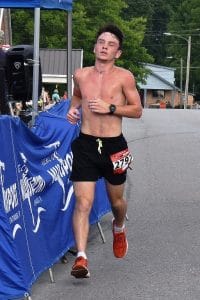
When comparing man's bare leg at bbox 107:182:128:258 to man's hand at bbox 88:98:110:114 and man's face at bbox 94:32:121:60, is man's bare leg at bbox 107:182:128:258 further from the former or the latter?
man's face at bbox 94:32:121:60

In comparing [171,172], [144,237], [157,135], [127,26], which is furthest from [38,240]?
[127,26]

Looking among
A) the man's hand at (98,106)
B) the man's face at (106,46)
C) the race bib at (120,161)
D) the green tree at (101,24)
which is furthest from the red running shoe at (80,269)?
the green tree at (101,24)

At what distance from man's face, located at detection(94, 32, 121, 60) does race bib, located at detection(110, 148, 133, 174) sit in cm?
79

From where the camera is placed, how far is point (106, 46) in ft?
18.8

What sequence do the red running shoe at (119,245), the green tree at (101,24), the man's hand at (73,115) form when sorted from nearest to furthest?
the man's hand at (73,115), the red running shoe at (119,245), the green tree at (101,24)

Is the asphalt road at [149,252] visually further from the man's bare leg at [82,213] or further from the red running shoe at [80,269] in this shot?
the man's bare leg at [82,213]

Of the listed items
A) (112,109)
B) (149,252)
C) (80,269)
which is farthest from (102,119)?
(149,252)

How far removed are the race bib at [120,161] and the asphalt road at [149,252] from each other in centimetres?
88

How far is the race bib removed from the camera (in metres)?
5.73

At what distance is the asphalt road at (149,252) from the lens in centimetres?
535

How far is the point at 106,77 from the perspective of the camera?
5.73 m

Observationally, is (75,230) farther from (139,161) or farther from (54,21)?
(54,21)

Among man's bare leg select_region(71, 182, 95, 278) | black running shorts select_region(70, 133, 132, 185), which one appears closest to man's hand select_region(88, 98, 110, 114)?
black running shorts select_region(70, 133, 132, 185)

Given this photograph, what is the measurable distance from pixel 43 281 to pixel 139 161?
8.37 m
